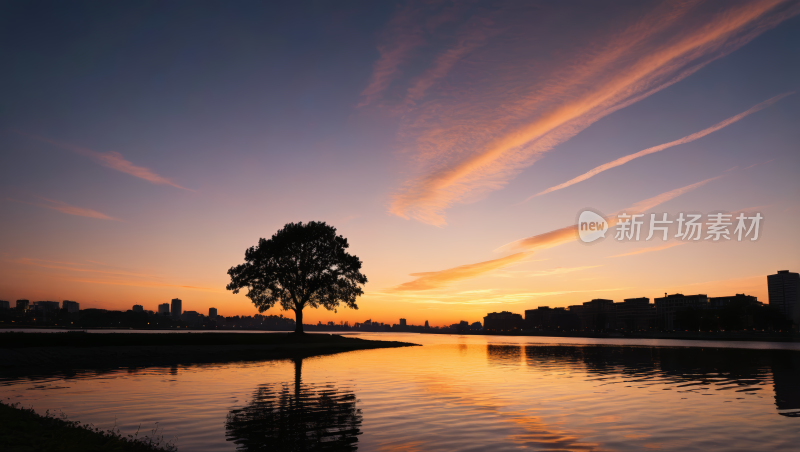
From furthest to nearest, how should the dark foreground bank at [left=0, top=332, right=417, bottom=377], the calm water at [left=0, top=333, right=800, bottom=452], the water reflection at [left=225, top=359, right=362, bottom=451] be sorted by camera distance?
1. the dark foreground bank at [left=0, top=332, right=417, bottom=377]
2. the calm water at [left=0, top=333, right=800, bottom=452]
3. the water reflection at [left=225, top=359, right=362, bottom=451]

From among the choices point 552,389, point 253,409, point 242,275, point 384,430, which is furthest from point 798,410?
point 242,275

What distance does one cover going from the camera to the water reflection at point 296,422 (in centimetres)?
1519

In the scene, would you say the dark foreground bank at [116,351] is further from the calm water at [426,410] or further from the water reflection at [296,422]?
the water reflection at [296,422]

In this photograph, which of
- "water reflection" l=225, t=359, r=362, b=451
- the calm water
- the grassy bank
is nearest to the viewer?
the grassy bank

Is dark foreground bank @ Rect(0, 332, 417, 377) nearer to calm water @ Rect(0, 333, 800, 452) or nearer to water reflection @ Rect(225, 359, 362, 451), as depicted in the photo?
calm water @ Rect(0, 333, 800, 452)

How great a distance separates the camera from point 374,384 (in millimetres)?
31578

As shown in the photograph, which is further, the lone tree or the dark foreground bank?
the lone tree

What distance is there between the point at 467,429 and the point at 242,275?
226 feet

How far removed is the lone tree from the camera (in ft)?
265

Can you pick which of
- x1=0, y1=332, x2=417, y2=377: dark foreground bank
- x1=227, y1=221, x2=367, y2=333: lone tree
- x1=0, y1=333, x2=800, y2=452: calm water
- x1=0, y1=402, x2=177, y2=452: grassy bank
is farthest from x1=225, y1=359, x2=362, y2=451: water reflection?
x1=227, y1=221, x2=367, y2=333: lone tree

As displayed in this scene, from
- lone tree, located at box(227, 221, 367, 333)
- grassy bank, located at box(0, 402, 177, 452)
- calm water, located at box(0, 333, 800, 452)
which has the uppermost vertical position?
lone tree, located at box(227, 221, 367, 333)

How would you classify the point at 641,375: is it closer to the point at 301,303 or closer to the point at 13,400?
the point at 13,400

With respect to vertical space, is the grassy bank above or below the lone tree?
below

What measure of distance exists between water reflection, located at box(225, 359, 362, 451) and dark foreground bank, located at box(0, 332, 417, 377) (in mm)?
22137
